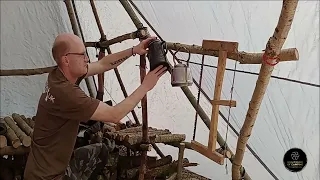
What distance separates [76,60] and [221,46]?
Result: 668mm

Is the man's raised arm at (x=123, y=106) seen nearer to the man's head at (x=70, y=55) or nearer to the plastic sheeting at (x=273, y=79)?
the man's head at (x=70, y=55)

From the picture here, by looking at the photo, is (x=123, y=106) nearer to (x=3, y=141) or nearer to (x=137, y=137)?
(x=137, y=137)

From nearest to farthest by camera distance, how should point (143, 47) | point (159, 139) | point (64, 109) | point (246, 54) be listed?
point (246, 54) → point (64, 109) → point (143, 47) → point (159, 139)

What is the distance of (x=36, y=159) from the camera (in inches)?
96.0

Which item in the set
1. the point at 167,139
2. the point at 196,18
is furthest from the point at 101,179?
the point at 196,18

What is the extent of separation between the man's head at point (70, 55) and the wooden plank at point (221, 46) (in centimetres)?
58

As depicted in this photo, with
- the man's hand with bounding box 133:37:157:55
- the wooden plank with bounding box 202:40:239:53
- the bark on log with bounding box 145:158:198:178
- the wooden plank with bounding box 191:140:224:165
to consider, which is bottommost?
the wooden plank with bounding box 191:140:224:165

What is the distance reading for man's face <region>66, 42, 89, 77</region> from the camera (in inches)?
94.3

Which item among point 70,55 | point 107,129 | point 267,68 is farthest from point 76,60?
point 107,129

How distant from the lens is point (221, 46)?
225cm

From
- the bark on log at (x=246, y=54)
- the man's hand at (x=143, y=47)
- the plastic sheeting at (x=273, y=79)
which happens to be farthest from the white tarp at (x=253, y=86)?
the man's hand at (x=143, y=47)

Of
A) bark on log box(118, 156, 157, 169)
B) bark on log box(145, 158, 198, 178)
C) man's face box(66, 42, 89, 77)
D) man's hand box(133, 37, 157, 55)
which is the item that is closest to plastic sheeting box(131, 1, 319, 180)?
bark on log box(145, 158, 198, 178)

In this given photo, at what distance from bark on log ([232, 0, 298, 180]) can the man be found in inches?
17.9

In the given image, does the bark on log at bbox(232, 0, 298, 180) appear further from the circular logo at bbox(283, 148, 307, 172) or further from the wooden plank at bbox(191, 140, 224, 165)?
the circular logo at bbox(283, 148, 307, 172)
